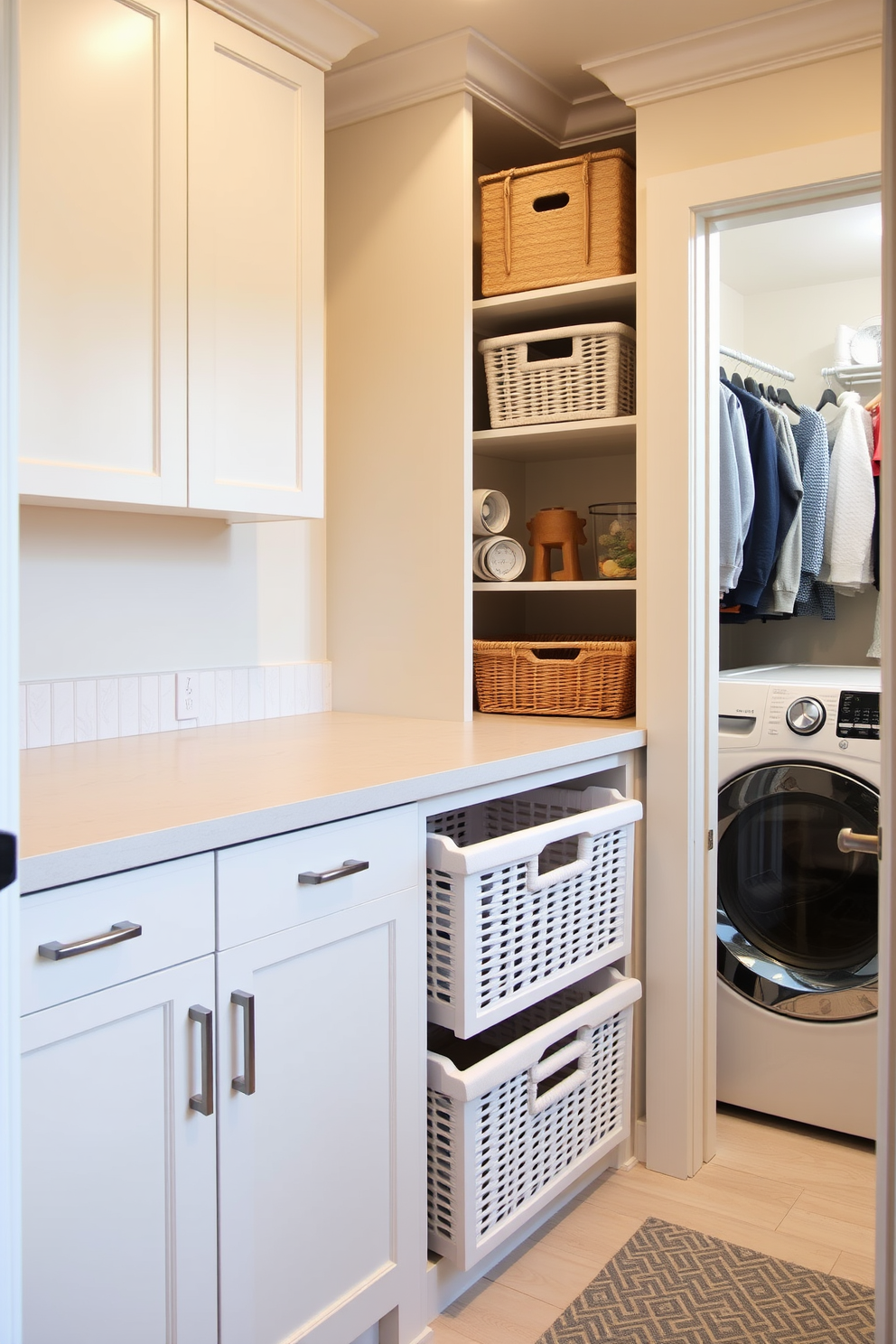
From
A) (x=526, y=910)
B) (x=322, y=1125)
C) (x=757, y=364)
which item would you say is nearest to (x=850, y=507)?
(x=757, y=364)

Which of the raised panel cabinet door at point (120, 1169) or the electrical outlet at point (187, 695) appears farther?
the electrical outlet at point (187, 695)

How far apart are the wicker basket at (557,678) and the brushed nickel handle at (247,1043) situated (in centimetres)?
126

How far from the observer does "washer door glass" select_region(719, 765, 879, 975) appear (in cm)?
242

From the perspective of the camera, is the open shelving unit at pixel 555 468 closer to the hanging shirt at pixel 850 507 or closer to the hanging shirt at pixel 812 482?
the hanging shirt at pixel 812 482

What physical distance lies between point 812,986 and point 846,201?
168cm

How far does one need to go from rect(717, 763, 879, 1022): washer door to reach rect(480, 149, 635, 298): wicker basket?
1238 mm

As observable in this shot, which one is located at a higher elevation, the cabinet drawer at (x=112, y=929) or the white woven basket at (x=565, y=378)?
the white woven basket at (x=565, y=378)

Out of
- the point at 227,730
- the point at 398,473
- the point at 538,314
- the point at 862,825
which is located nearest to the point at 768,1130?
the point at 862,825

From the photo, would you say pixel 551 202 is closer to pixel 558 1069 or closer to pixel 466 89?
pixel 466 89

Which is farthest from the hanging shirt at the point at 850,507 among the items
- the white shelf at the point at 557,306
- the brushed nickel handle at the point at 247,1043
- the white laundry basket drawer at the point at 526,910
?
the brushed nickel handle at the point at 247,1043

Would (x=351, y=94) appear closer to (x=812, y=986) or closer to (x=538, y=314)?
(x=538, y=314)

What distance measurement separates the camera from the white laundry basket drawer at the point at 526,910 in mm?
1745

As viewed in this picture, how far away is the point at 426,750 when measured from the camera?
1972 mm

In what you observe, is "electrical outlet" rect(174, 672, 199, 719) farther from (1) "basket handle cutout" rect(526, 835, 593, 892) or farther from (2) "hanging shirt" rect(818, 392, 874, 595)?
(2) "hanging shirt" rect(818, 392, 874, 595)
